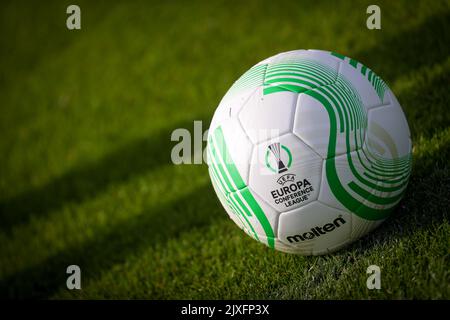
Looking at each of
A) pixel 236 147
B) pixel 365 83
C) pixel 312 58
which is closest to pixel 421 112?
pixel 365 83

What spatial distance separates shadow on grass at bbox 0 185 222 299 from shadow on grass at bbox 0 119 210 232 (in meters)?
0.80

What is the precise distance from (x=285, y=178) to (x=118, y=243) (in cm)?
234

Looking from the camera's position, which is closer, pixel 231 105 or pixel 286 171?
pixel 286 171

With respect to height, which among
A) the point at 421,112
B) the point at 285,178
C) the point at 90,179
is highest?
the point at 421,112

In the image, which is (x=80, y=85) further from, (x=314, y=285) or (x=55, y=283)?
(x=314, y=285)

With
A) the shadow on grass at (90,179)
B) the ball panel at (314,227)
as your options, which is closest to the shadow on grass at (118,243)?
the shadow on grass at (90,179)

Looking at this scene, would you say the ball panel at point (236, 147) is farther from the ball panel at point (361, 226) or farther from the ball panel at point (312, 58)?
the ball panel at point (361, 226)

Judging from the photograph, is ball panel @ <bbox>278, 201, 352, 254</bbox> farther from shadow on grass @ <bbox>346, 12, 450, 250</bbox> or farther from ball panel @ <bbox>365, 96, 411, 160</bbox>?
ball panel @ <bbox>365, 96, 411, 160</bbox>

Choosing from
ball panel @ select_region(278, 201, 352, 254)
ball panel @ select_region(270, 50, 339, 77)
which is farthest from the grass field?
ball panel @ select_region(270, 50, 339, 77)

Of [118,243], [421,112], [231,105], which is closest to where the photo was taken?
[231,105]

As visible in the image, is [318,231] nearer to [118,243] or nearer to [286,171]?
[286,171]

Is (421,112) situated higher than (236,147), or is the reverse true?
(421,112)

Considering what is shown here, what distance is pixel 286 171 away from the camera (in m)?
2.81
